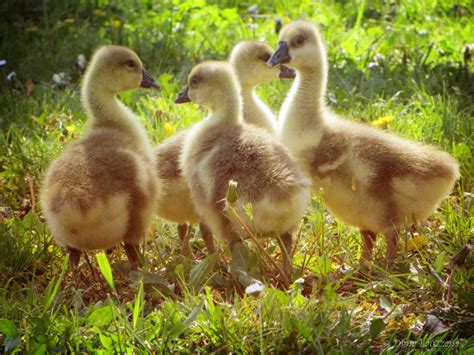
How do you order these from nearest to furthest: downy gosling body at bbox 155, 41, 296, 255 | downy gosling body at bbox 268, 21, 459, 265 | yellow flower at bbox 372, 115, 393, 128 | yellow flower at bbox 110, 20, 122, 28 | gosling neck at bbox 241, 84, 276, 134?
downy gosling body at bbox 268, 21, 459, 265, downy gosling body at bbox 155, 41, 296, 255, gosling neck at bbox 241, 84, 276, 134, yellow flower at bbox 372, 115, 393, 128, yellow flower at bbox 110, 20, 122, 28

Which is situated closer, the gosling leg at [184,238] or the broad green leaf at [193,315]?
the broad green leaf at [193,315]

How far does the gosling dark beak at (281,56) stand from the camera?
4363 mm

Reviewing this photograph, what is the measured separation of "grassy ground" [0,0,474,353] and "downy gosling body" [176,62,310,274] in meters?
0.22

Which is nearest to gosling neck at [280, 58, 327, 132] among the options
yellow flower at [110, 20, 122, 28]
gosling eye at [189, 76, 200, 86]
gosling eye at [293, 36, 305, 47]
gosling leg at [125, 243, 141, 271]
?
gosling eye at [293, 36, 305, 47]

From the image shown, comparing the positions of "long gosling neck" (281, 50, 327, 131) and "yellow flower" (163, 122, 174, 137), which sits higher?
"long gosling neck" (281, 50, 327, 131)

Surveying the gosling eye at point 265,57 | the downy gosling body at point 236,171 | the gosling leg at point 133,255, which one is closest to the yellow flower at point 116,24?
the gosling eye at point 265,57

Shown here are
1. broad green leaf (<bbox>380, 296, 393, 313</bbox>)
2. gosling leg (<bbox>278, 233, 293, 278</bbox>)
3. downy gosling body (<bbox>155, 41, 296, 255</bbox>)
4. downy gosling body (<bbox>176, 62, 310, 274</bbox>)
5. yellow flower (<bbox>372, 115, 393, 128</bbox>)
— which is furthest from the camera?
yellow flower (<bbox>372, 115, 393, 128</bbox>)

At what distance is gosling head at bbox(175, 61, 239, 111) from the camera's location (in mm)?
4062

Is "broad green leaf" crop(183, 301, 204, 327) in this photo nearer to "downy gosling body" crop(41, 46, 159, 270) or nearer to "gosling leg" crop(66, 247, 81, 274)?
"downy gosling body" crop(41, 46, 159, 270)

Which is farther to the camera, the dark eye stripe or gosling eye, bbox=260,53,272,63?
gosling eye, bbox=260,53,272,63

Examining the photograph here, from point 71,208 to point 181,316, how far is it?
0.70 metres

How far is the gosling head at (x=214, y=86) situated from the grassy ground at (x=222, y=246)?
69cm

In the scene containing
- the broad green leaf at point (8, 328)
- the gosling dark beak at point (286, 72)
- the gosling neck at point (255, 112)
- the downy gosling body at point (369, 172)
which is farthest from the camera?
the gosling dark beak at point (286, 72)

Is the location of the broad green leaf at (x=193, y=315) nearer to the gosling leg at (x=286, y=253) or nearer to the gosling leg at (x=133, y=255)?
the gosling leg at (x=286, y=253)
